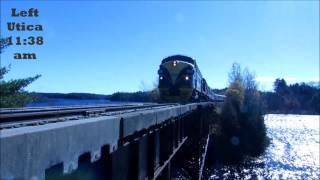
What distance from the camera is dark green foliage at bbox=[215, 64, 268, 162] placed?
189 ft

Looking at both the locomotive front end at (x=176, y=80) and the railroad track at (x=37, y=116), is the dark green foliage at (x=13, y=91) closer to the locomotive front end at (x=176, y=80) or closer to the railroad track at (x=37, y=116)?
the locomotive front end at (x=176, y=80)

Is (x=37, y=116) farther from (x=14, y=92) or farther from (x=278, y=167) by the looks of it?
(x=278, y=167)

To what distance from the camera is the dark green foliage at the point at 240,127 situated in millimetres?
57531

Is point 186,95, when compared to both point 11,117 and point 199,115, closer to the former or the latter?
point 199,115

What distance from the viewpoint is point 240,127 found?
66625mm

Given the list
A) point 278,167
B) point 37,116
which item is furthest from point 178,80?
point 37,116

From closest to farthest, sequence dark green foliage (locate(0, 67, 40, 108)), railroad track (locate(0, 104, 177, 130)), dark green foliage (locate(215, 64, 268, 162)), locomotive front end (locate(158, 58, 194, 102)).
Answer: railroad track (locate(0, 104, 177, 130))
dark green foliage (locate(0, 67, 40, 108))
locomotive front end (locate(158, 58, 194, 102))
dark green foliage (locate(215, 64, 268, 162))

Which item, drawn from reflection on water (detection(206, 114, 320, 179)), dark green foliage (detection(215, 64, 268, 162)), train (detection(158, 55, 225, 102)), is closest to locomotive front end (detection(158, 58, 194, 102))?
train (detection(158, 55, 225, 102))

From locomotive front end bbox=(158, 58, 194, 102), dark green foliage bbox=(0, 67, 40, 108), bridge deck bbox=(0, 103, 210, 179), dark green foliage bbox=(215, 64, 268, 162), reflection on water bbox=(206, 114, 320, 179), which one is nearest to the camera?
bridge deck bbox=(0, 103, 210, 179)

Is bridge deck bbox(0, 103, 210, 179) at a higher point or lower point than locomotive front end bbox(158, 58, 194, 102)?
lower

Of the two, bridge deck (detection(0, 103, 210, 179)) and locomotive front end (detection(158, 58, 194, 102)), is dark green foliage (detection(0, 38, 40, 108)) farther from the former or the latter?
bridge deck (detection(0, 103, 210, 179))

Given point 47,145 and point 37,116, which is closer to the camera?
point 47,145

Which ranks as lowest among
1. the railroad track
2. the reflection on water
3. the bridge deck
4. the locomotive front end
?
the reflection on water

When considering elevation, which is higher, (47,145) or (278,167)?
(47,145)
